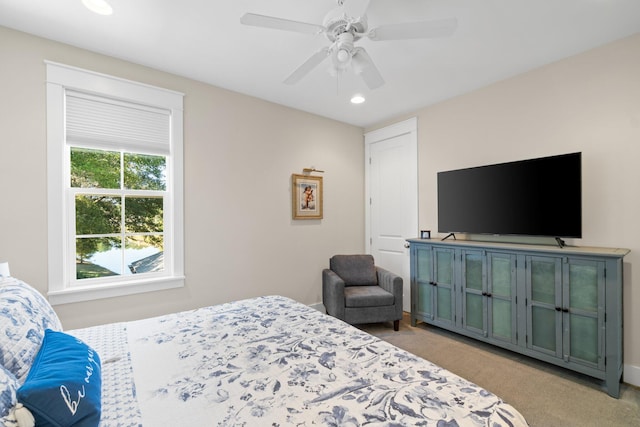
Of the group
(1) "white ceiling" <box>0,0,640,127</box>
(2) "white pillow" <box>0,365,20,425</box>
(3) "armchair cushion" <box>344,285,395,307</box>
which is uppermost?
(1) "white ceiling" <box>0,0,640,127</box>

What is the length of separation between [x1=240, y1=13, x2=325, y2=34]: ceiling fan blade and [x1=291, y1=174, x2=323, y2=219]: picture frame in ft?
6.96

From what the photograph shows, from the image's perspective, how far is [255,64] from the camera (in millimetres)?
2598

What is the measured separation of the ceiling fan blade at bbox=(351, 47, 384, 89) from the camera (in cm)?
182

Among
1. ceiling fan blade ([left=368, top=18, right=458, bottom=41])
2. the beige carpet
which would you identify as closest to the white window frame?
ceiling fan blade ([left=368, top=18, right=458, bottom=41])

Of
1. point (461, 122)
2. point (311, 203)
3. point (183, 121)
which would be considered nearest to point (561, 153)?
point (461, 122)

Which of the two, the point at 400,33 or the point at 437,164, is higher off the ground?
the point at 400,33

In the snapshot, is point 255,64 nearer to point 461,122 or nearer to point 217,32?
point 217,32

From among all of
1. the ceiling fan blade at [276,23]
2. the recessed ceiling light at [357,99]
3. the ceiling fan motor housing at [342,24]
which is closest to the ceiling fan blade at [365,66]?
the ceiling fan motor housing at [342,24]

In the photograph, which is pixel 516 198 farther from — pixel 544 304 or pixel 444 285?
pixel 444 285

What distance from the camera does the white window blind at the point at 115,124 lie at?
234 cm

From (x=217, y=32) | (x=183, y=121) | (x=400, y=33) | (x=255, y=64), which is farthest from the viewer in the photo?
(x=183, y=121)

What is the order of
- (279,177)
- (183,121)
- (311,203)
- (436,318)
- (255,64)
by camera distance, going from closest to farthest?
1. (255,64)
2. (183,121)
3. (436,318)
4. (279,177)
5. (311,203)

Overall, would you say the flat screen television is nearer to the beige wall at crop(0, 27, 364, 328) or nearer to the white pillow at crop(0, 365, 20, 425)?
the beige wall at crop(0, 27, 364, 328)

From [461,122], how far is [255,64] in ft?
7.71
